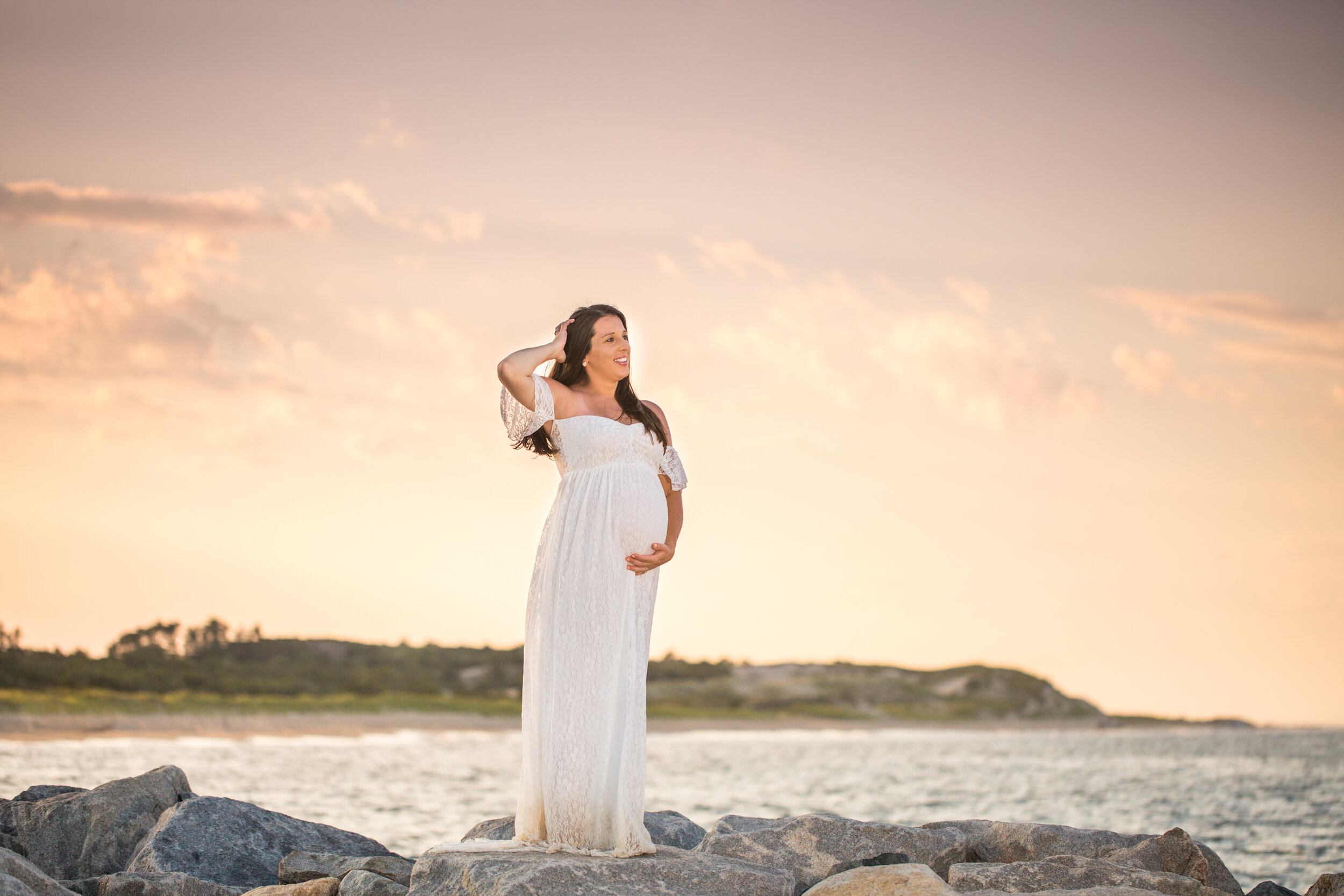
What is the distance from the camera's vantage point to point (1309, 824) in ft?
85.9

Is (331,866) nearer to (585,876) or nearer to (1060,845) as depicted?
(585,876)

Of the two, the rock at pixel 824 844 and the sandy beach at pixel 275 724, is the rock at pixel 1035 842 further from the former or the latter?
the sandy beach at pixel 275 724

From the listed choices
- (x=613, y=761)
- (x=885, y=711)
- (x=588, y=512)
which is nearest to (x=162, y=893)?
(x=613, y=761)

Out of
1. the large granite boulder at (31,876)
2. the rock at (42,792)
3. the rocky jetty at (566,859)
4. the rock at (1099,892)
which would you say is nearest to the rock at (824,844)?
the rocky jetty at (566,859)

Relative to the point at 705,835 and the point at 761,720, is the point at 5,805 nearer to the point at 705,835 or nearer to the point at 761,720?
the point at 705,835

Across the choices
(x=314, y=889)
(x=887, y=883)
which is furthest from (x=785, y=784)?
(x=887, y=883)

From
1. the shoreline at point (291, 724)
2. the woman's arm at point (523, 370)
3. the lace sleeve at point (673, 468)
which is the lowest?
the shoreline at point (291, 724)

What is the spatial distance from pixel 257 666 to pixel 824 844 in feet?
171

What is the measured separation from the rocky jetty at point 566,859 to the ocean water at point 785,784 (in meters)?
4.79

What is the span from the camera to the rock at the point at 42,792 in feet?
35.0

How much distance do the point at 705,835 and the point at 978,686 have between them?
83.4m

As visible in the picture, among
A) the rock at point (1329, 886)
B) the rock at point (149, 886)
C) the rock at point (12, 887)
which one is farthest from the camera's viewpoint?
the rock at point (149, 886)

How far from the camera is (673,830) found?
9867 millimetres

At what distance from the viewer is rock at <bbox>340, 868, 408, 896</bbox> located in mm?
7605
